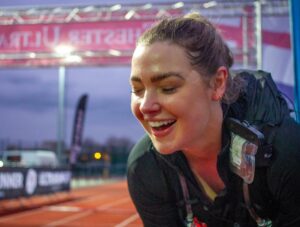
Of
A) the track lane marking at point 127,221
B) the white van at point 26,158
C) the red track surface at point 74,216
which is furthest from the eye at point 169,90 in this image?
the white van at point 26,158

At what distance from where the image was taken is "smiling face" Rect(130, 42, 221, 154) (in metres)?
1.36

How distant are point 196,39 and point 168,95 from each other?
0.19 metres

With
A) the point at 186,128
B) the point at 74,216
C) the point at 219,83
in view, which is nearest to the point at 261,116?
the point at 219,83

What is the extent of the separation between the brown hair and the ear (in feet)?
0.06

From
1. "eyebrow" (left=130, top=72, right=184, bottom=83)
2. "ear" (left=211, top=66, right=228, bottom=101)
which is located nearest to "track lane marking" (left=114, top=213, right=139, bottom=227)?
"ear" (left=211, top=66, right=228, bottom=101)

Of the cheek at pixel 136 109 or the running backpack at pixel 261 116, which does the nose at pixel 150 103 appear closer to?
the cheek at pixel 136 109

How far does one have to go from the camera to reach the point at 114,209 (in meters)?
12.4

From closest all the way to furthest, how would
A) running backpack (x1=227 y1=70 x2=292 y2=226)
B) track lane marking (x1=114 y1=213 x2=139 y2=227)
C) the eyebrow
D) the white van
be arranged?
the eyebrow
running backpack (x1=227 y1=70 x2=292 y2=226)
track lane marking (x1=114 y1=213 x2=139 y2=227)
the white van

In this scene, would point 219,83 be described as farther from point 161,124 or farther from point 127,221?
point 127,221

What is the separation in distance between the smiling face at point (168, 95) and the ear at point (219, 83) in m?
0.03

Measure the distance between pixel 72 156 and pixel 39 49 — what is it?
8.68 m

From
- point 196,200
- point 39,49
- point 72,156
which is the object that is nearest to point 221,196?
point 196,200

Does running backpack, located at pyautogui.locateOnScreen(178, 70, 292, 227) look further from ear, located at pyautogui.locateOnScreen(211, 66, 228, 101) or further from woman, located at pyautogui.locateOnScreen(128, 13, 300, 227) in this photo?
ear, located at pyautogui.locateOnScreen(211, 66, 228, 101)

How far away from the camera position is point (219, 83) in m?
1.48
